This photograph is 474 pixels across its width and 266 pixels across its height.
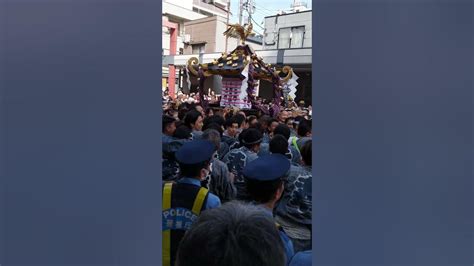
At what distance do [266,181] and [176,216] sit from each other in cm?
42

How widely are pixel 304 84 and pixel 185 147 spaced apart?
14604 millimetres

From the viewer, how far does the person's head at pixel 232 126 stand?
12.8 ft

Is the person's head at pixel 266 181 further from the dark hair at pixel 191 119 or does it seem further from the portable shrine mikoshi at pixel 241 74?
the portable shrine mikoshi at pixel 241 74

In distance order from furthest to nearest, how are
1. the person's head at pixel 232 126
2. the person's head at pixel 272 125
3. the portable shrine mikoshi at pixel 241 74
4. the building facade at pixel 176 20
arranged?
1. the building facade at pixel 176 20
2. the portable shrine mikoshi at pixel 241 74
3. the person's head at pixel 272 125
4. the person's head at pixel 232 126

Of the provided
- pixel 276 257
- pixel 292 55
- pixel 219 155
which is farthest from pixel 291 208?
pixel 292 55

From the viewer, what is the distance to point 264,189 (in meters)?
1.78

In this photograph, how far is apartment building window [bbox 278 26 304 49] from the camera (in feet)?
56.4

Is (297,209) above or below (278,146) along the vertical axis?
below

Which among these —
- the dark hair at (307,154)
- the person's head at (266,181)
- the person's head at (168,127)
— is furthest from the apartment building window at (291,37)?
the person's head at (266,181)

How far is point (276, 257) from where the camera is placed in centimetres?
94

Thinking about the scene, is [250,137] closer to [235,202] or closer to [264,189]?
[264,189]

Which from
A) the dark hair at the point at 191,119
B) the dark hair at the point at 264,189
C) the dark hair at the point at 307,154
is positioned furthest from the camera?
the dark hair at the point at 191,119

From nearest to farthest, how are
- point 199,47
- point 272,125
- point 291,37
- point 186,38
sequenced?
1. point 272,125
2. point 291,37
3. point 199,47
4. point 186,38

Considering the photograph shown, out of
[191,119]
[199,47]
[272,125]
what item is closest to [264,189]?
[191,119]
